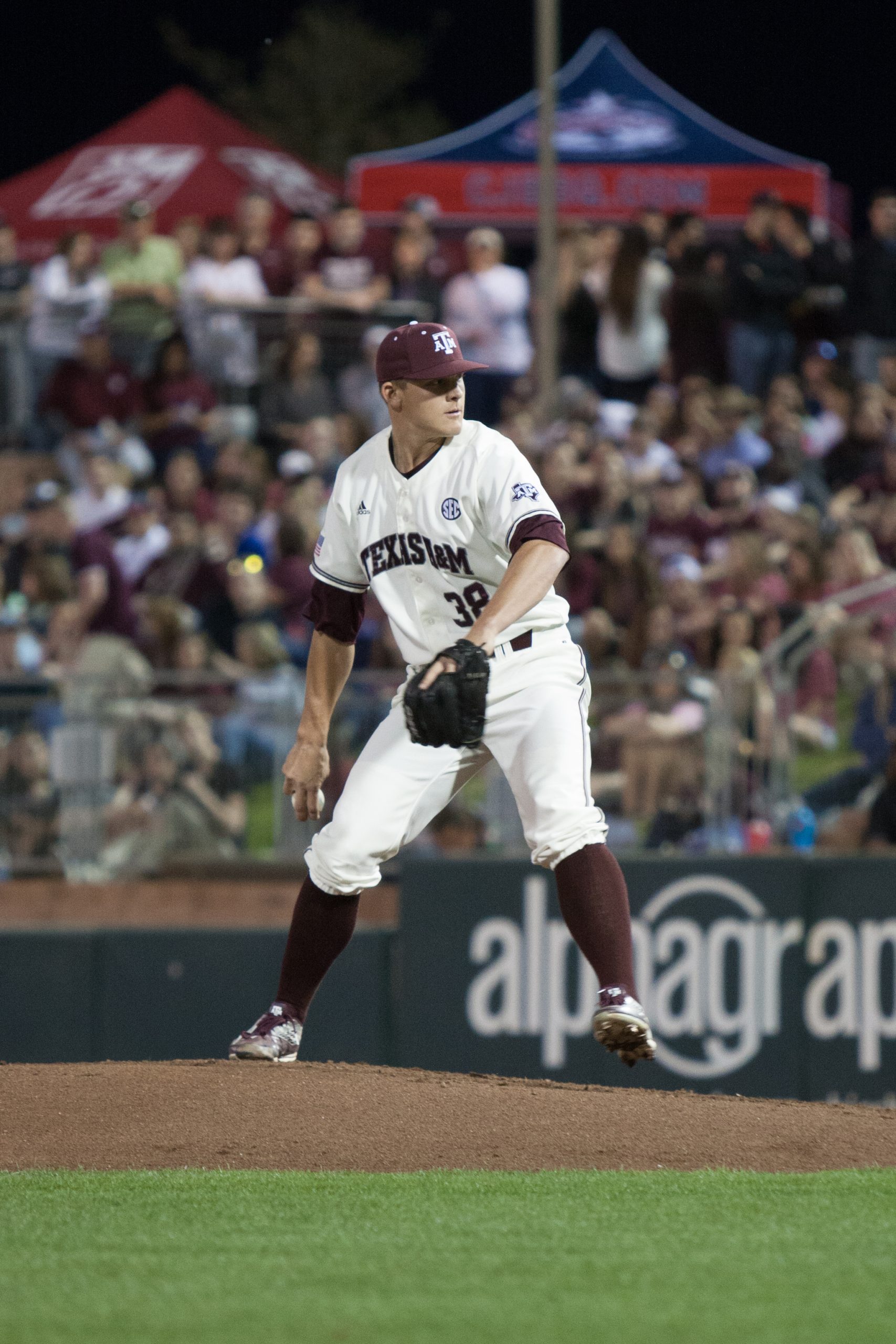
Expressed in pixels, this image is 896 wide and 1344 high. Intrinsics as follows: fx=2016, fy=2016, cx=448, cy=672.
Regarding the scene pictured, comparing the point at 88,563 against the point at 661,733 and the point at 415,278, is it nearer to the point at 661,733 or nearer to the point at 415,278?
the point at 415,278

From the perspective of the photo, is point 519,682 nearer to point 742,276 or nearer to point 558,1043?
point 558,1043

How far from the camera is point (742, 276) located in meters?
13.9

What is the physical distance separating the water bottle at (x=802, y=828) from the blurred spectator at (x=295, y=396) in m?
5.07

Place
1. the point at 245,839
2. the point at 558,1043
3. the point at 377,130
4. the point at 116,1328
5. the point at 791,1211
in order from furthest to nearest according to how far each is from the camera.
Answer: the point at 377,130 < the point at 245,839 < the point at 558,1043 < the point at 791,1211 < the point at 116,1328

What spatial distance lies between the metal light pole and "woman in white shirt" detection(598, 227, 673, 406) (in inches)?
16.8

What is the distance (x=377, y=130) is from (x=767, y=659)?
92.4 ft

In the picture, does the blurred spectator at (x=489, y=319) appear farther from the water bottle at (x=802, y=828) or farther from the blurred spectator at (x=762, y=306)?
the water bottle at (x=802, y=828)

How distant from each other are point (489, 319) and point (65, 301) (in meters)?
2.92

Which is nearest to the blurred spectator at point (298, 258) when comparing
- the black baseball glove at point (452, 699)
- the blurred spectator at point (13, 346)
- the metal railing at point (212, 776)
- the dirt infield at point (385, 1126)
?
the blurred spectator at point (13, 346)

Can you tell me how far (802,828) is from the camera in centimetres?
996

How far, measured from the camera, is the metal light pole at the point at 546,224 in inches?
530

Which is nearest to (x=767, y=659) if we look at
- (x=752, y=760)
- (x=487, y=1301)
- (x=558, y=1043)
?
(x=752, y=760)

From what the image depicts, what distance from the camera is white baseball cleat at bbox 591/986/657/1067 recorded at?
511cm

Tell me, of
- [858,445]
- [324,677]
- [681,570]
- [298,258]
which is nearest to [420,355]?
[324,677]
